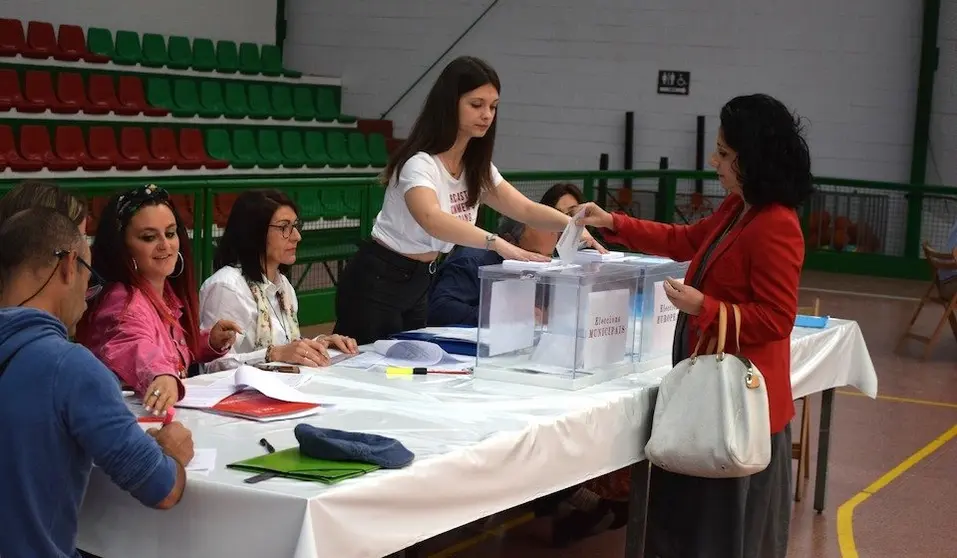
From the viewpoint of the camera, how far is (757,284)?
3225 mm

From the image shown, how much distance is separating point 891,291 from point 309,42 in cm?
776

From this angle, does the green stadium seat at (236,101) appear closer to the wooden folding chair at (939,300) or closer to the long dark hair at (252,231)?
the wooden folding chair at (939,300)

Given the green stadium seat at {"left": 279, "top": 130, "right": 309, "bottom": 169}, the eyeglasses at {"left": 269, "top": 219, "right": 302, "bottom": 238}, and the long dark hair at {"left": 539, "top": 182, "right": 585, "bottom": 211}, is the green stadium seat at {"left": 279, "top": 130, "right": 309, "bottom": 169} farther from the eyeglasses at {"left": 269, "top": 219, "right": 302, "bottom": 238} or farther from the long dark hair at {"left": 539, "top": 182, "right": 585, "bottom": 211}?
the eyeglasses at {"left": 269, "top": 219, "right": 302, "bottom": 238}

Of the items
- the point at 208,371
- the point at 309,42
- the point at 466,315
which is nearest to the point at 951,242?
the point at 466,315

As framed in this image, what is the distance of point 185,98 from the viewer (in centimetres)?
1263

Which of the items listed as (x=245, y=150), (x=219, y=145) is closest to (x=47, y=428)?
(x=219, y=145)

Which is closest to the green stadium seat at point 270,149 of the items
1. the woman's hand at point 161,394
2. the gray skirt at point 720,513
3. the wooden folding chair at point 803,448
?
the wooden folding chair at point 803,448

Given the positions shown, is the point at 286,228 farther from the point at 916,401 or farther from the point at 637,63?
the point at 637,63

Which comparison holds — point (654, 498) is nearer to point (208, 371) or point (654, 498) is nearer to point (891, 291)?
point (208, 371)

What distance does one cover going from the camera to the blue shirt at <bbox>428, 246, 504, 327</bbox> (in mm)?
4676

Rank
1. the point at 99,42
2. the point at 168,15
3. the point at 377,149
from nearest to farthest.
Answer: the point at 99,42, the point at 168,15, the point at 377,149

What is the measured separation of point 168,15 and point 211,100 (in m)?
1.44

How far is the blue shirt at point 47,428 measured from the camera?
2115mm

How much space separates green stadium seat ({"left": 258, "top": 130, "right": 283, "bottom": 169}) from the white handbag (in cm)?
973
